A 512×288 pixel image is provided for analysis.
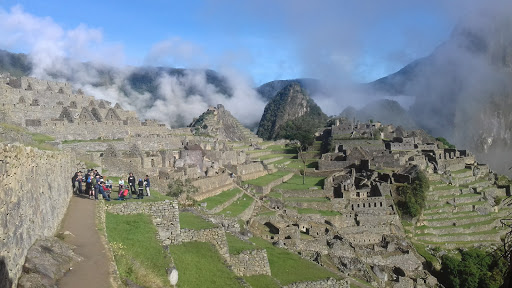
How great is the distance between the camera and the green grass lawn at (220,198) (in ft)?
84.5

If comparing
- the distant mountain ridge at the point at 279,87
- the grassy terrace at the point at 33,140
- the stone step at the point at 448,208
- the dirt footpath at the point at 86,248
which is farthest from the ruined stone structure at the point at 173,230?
the distant mountain ridge at the point at 279,87

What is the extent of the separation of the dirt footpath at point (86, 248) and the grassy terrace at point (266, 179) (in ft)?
79.0

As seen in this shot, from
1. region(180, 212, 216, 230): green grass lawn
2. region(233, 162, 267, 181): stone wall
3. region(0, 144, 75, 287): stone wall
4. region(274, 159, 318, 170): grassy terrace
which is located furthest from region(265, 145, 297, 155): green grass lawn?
region(0, 144, 75, 287): stone wall

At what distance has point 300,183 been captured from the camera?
4062 cm

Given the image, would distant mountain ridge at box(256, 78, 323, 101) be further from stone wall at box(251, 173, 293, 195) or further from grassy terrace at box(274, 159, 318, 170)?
stone wall at box(251, 173, 293, 195)

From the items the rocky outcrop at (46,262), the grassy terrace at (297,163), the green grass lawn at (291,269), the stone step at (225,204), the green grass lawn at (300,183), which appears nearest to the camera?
the rocky outcrop at (46,262)

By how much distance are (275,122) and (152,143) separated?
80.3 meters

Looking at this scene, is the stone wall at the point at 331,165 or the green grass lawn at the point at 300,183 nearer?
the green grass lawn at the point at 300,183

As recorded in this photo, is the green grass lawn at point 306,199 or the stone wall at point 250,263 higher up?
the stone wall at point 250,263

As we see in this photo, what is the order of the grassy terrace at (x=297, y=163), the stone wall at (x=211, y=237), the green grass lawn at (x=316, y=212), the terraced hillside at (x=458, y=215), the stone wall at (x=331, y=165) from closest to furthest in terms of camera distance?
the stone wall at (x=211, y=237) < the green grass lawn at (x=316, y=212) < the terraced hillside at (x=458, y=215) < the stone wall at (x=331, y=165) < the grassy terrace at (x=297, y=163)

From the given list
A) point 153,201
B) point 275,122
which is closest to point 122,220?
point 153,201

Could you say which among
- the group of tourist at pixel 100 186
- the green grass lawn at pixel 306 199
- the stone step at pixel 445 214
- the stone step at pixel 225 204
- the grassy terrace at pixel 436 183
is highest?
the group of tourist at pixel 100 186

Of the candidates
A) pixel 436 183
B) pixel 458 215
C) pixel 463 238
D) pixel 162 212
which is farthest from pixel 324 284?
pixel 436 183

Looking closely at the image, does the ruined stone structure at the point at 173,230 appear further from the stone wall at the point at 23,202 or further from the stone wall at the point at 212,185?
the stone wall at the point at 212,185
